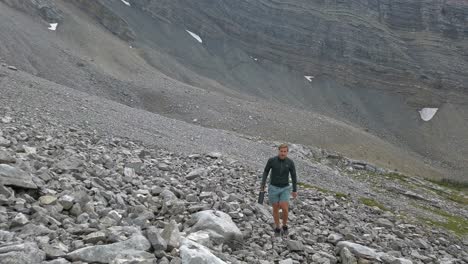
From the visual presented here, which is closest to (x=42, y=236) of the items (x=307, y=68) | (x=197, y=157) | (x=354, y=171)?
(x=197, y=157)

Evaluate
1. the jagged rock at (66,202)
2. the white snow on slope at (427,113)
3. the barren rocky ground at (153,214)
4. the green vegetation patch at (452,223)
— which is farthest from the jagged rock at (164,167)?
the white snow on slope at (427,113)

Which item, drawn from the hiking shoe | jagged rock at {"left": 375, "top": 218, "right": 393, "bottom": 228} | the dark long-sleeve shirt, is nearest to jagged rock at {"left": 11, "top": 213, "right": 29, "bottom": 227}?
the hiking shoe

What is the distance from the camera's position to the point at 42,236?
6.89m

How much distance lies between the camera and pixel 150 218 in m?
9.50

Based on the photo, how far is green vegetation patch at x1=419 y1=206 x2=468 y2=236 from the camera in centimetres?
2466

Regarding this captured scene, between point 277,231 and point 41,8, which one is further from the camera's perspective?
point 41,8

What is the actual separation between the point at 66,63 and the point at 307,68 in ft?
195

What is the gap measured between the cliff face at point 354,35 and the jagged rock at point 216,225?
85233 mm

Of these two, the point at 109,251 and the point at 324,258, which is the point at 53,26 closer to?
the point at 324,258

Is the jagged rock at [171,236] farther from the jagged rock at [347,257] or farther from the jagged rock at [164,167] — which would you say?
the jagged rock at [164,167]

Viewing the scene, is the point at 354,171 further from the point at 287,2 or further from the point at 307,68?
the point at 287,2

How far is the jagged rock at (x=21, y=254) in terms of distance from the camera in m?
5.84

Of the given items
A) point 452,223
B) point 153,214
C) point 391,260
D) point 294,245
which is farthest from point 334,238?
point 452,223

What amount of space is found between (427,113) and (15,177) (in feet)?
307
